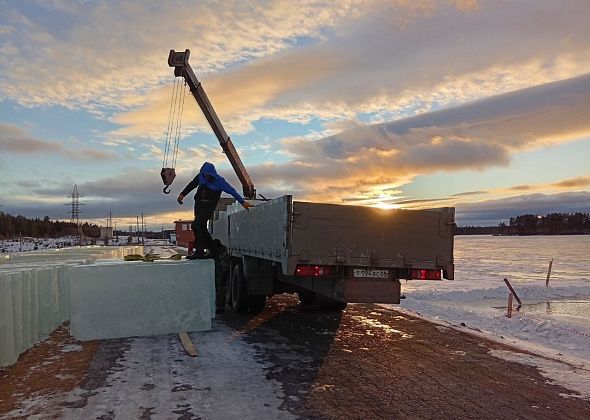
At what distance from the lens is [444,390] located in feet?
18.2

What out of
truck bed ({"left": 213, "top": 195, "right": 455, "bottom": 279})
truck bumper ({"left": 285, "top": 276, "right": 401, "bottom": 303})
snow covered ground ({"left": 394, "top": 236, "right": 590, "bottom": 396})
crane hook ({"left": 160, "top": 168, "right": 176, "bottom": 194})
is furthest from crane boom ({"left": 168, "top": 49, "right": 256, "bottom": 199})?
truck bumper ({"left": 285, "top": 276, "right": 401, "bottom": 303})

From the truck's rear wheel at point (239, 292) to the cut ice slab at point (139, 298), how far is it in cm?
158

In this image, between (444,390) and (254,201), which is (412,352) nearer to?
(444,390)

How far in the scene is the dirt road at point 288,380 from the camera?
16.0ft

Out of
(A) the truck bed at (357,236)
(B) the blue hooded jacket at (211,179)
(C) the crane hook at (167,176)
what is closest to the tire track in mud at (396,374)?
(A) the truck bed at (357,236)

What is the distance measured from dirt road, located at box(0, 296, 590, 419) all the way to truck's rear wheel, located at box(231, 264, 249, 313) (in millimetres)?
1509

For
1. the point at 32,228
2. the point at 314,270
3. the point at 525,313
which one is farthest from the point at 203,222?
the point at 32,228

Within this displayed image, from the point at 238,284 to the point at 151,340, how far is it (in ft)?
9.27

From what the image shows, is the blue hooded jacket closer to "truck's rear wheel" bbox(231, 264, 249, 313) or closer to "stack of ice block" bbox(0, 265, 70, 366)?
"truck's rear wheel" bbox(231, 264, 249, 313)

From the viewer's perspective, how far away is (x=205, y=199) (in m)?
9.75

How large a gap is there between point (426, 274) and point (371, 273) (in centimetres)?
89

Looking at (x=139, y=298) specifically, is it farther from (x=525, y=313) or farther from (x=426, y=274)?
(x=525, y=313)

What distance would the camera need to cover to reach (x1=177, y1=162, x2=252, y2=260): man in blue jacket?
9500mm

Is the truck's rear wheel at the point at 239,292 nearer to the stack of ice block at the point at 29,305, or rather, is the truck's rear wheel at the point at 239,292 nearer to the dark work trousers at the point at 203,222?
the dark work trousers at the point at 203,222
